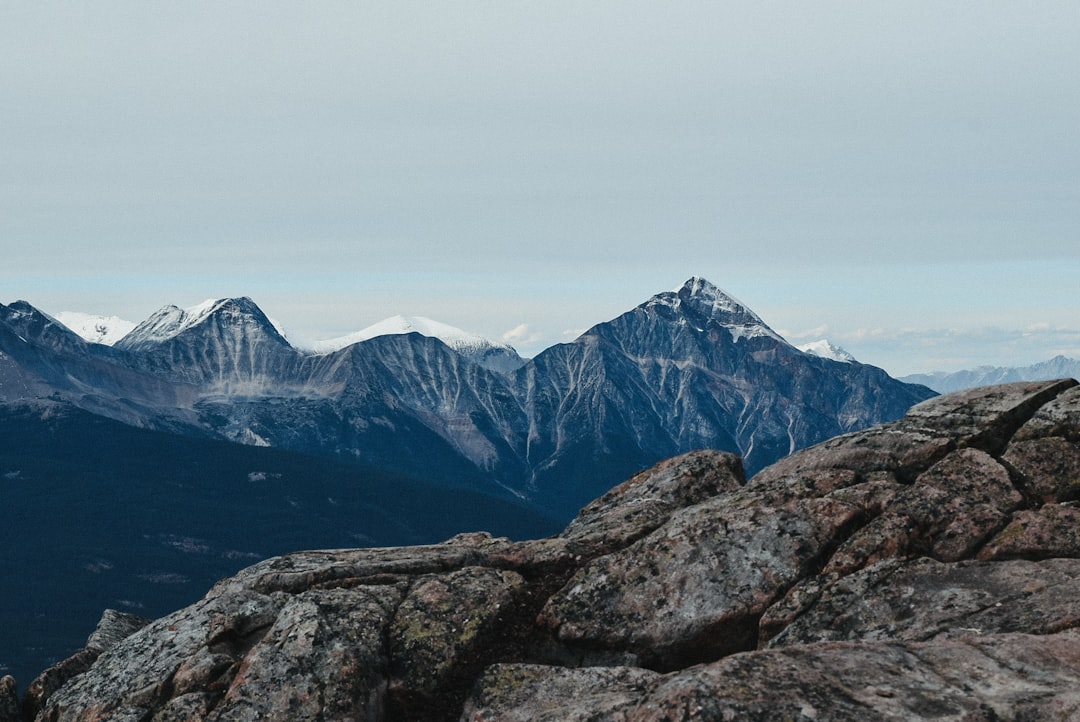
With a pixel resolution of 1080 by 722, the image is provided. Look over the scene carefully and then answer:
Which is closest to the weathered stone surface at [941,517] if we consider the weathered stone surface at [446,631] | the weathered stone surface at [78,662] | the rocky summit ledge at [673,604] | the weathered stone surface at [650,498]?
the rocky summit ledge at [673,604]

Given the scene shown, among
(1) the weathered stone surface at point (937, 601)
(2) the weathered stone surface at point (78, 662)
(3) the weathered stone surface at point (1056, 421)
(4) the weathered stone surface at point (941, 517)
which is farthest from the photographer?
(3) the weathered stone surface at point (1056, 421)

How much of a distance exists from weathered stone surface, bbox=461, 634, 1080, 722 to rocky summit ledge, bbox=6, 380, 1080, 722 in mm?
106

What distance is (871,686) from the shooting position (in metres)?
19.4

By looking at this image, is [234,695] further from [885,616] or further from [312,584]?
[885,616]

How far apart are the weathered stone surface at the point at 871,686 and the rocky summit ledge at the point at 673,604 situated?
106mm

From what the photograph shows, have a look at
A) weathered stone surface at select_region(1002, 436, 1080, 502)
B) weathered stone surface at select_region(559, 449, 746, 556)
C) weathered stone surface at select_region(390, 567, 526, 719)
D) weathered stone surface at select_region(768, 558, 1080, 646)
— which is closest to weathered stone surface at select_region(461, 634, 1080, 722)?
weathered stone surface at select_region(768, 558, 1080, 646)

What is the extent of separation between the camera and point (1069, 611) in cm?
2394

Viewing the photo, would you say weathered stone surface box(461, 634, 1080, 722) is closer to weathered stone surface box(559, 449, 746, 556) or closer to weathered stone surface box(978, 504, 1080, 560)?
weathered stone surface box(978, 504, 1080, 560)

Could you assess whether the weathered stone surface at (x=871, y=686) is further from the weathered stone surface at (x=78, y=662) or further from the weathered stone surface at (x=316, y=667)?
the weathered stone surface at (x=78, y=662)

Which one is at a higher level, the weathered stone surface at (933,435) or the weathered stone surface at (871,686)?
the weathered stone surface at (933,435)

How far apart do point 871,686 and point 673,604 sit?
10.0 meters

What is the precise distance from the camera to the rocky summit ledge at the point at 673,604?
82.1 ft

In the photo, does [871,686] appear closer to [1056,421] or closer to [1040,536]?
[1040,536]

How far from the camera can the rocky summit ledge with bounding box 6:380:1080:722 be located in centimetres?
2502
